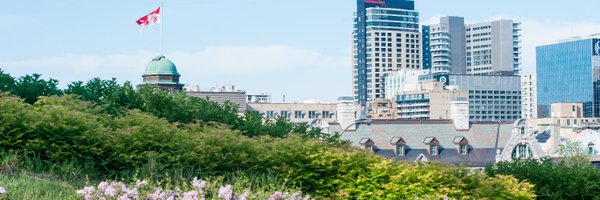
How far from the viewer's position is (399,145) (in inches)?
2844

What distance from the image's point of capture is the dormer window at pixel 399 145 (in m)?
72.0

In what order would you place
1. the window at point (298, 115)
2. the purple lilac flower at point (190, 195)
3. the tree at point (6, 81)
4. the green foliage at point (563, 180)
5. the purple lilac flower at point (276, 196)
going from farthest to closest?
the window at point (298, 115) → the green foliage at point (563, 180) → the tree at point (6, 81) → the purple lilac flower at point (276, 196) → the purple lilac flower at point (190, 195)

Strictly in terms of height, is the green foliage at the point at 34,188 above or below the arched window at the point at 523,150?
above

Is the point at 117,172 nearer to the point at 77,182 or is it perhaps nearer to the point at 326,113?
the point at 77,182

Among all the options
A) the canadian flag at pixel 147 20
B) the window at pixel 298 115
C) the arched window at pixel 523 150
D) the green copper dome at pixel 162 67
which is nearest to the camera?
the canadian flag at pixel 147 20

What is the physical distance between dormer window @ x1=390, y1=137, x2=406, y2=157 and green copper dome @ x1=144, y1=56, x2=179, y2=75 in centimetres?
2705

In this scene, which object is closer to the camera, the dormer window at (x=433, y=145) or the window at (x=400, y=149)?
the window at (x=400, y=149)

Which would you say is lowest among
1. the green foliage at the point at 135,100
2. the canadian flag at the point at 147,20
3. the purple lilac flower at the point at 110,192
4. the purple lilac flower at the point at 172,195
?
the purple lilac flower at the point at 172,195

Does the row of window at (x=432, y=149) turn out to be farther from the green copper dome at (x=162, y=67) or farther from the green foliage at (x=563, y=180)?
the green foliage at (x=563, y=180)

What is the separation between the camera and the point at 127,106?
3112 centimetres

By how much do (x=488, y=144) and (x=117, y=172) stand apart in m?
57.4

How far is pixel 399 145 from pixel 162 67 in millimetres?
28629

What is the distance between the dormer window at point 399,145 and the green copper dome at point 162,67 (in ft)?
88.7

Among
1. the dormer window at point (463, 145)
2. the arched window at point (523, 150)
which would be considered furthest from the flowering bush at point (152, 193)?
the arched window at point (523, 150)
